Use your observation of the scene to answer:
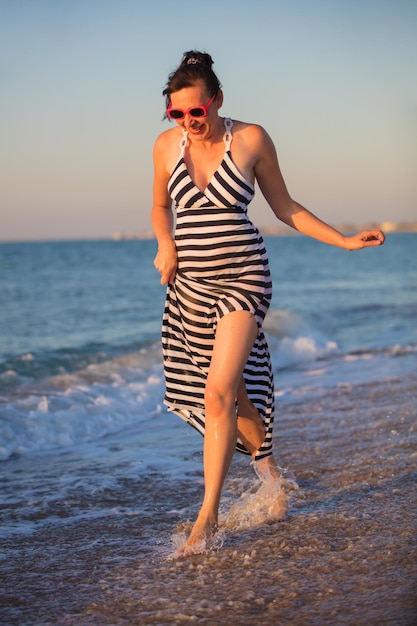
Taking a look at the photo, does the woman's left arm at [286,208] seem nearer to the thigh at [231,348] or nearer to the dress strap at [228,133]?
the dress strap at [228,133]

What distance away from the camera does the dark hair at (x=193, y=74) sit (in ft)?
12.6

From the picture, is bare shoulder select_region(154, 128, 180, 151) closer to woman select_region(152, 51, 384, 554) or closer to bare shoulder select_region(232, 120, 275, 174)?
woman select_region(152, 51, 384, 554)

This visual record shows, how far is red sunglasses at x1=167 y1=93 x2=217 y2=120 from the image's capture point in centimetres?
380

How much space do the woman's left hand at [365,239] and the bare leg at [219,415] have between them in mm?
652

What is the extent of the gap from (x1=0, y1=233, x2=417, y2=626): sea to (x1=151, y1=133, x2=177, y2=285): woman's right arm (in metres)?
1.28

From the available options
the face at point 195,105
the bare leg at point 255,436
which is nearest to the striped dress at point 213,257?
the face at point 195,105

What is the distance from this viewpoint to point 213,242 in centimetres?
386

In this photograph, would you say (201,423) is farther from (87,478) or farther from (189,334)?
(87,478)

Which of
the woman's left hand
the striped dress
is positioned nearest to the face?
the striped dress

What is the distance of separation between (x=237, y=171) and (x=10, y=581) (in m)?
2.06

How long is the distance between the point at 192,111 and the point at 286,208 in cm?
73

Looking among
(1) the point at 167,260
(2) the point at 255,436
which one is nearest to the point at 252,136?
(1) the point at 167,260

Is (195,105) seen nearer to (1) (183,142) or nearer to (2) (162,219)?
(1) (183,142)

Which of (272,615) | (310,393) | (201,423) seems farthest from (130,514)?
(310,393)
